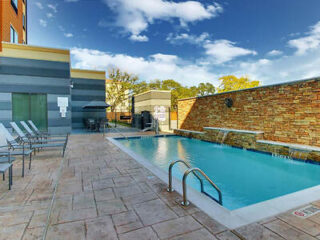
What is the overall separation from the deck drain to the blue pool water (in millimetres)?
1050

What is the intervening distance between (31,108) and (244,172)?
418 inches

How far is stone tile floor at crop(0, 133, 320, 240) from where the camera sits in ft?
6.22

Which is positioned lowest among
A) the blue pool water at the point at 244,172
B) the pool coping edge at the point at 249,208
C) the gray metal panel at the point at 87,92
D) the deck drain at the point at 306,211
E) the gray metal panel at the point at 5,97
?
the blue pool water at the point at 244,172

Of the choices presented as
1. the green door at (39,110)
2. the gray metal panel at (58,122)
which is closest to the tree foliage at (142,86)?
the gray metal panel at (58,122)

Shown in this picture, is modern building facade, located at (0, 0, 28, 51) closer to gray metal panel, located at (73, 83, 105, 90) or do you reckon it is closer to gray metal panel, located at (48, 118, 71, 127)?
gray metal panel, located at (73, 83, 105, 90)

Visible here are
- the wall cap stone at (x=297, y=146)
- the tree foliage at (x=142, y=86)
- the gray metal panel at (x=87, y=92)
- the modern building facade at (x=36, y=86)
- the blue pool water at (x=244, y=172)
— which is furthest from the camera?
the tree foliage at (x=142, y=86)

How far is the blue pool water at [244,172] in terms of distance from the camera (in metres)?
3.75

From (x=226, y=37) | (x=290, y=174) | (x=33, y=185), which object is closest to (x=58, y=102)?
(x=33, y=185)

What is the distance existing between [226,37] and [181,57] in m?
7.11

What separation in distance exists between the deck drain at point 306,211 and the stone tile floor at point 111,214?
0.21 ft

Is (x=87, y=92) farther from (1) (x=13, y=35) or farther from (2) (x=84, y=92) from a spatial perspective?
(1) (x=13, y=35)

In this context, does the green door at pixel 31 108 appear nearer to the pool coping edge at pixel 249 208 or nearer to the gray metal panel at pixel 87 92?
the gray metal panel at pixel 87 92

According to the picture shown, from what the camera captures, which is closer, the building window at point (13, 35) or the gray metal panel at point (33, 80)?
the gray metal panel at point (33, 80)

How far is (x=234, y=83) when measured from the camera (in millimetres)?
26000
